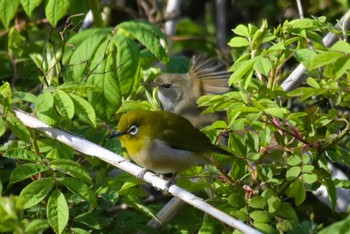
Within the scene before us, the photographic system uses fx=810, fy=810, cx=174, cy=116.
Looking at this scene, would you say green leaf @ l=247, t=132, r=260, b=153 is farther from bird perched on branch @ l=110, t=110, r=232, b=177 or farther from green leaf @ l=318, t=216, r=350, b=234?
green leaf @ l=318, t=216, r=350, b=234

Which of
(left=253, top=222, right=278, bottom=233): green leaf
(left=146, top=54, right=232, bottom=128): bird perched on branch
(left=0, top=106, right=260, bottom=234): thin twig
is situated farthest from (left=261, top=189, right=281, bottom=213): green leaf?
(left=146, top=54, right=232, bottom=128): bird perched on branch

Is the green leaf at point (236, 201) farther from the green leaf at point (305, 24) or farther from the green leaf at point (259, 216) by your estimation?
the green leaf at point (305, 24)

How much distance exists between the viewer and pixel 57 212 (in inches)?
135

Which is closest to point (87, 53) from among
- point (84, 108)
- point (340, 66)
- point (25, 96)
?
point (84, 108)

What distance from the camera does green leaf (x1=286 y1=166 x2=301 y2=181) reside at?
3354mm

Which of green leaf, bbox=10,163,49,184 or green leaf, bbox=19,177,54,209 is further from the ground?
green leaf, bbox=10,163,49,184

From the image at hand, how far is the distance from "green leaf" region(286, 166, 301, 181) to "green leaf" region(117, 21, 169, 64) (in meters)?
1.29

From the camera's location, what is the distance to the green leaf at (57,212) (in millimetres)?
3383

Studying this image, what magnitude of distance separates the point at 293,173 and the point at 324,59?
69cm

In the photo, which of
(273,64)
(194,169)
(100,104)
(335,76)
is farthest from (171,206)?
(335,76)

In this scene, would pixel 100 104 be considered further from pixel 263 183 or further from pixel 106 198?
pixel 263 183

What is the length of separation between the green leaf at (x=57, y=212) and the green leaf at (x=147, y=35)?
48.4 inches

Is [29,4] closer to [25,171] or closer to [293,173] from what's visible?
[25,171]

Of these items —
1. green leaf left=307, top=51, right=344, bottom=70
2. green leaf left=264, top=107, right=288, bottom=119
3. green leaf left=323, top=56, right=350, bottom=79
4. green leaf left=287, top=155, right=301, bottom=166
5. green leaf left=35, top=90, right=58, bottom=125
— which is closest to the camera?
green leaf left=307, top=51, right=344, bottom=70
